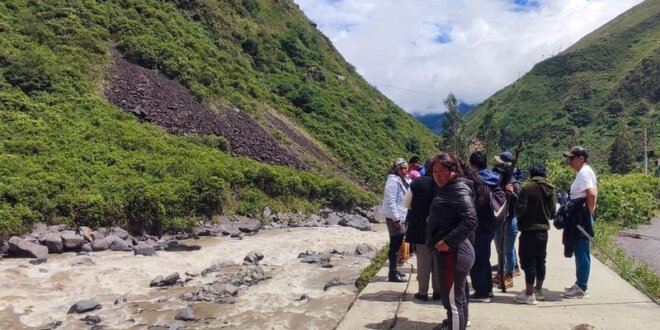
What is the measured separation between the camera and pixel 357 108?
47406 millimetres

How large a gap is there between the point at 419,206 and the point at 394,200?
1355 mm

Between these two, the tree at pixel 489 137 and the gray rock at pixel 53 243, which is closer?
the gray rock at pixel 53 243

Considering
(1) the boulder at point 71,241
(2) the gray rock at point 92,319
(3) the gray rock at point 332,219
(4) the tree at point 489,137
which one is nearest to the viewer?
(2) the gray rock at point 92,319

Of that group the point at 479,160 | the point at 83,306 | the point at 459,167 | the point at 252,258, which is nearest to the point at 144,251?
the point at 252,258

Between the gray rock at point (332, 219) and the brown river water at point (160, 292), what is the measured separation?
6552mm

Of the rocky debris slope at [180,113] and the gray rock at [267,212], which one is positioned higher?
the rocky debris slope at [180,113]

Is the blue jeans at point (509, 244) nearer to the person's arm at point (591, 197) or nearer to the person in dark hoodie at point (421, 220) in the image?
the person's arm at point (591, 197)

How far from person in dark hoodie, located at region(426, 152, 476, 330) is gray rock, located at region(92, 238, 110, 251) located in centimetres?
1132

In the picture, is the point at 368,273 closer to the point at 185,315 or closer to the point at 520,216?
the point at 185,315

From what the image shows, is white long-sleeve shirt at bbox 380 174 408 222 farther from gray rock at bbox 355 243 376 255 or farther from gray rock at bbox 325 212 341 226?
gray rock at bbox 325 212 341 226

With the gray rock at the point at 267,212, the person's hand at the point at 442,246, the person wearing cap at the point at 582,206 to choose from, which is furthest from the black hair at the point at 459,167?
the gray rock at the point at 267,212

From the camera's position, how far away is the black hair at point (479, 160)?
637 cm

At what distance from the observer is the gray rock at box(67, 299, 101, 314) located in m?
8.98

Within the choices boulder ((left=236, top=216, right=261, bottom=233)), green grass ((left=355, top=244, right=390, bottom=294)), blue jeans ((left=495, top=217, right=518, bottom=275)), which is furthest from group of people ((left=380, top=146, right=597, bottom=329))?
boulder ((left=236, top=216, right=261, bottom=233))
